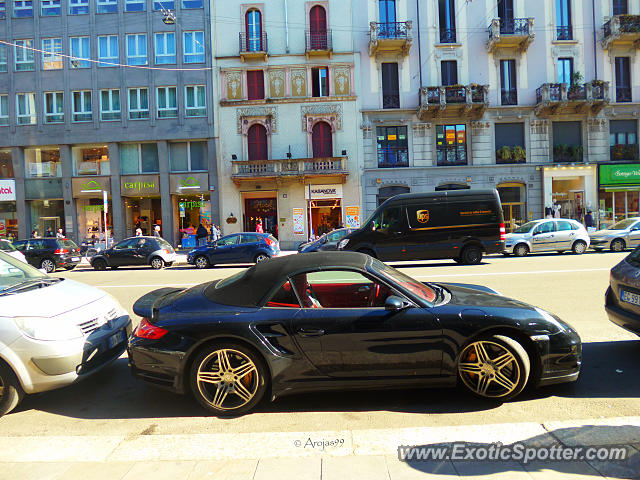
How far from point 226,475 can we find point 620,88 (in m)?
32.5

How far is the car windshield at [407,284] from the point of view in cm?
395

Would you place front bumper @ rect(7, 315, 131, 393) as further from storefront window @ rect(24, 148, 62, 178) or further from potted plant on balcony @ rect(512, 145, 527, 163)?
storefront window @ rect(24, 148, 62, 178)

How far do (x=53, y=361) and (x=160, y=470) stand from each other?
169cm

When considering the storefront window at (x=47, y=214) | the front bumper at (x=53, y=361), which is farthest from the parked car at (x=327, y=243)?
the storefront window at (x=47, y=214)

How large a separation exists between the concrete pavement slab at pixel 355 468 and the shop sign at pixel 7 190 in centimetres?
3154

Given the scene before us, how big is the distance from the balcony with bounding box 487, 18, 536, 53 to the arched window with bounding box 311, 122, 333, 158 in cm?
1102

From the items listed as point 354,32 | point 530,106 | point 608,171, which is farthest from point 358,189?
point 608,171

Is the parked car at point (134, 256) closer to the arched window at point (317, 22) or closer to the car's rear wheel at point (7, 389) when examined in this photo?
the car's rear wheel at point (7, 389)

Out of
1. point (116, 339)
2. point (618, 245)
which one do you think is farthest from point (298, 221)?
point (116, 339)

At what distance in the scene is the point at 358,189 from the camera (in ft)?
85.7

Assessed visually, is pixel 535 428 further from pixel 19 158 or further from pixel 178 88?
pixel 19 158

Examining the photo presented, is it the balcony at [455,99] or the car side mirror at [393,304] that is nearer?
the car side mirror at [393,304]

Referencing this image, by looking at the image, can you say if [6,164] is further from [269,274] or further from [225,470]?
[225,470]

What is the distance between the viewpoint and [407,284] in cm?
407
